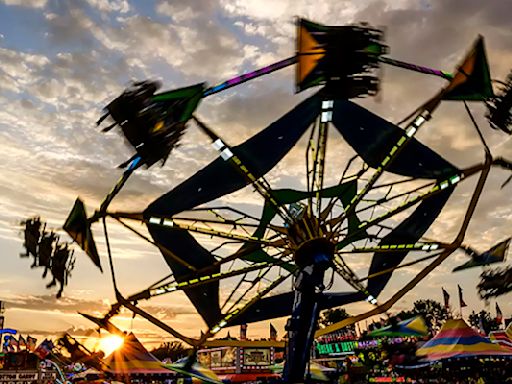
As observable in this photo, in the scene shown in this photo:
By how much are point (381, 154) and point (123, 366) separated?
1644 cm

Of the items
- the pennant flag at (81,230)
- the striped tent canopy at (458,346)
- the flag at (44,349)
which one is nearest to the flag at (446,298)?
the striped tent canopy at (458,346)

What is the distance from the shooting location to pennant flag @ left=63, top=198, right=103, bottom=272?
1116 centimetres

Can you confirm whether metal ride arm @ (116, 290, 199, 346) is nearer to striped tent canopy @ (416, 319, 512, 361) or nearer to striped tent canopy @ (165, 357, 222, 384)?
striped tent canopy @ (165, 357, 222, 384)

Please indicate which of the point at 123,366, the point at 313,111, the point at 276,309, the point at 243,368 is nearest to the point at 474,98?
the point at 313,111

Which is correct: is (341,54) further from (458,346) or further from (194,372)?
(458,346)

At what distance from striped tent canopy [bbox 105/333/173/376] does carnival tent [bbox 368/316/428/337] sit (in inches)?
515

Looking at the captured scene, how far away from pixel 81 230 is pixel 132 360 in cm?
1445

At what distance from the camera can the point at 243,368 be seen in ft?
127

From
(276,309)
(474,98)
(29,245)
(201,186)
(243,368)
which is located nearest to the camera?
(474,98)

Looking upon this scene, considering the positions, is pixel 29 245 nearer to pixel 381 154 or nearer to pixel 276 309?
pixel 276 309

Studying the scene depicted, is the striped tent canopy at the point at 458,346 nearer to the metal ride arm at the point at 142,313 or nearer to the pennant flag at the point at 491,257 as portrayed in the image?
the pennant flag at the point at 491,257

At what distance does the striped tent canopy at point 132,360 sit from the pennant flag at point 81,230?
12.9 meters

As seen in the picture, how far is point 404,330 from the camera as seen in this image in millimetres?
12953

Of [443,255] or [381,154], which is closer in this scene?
[443,255]
